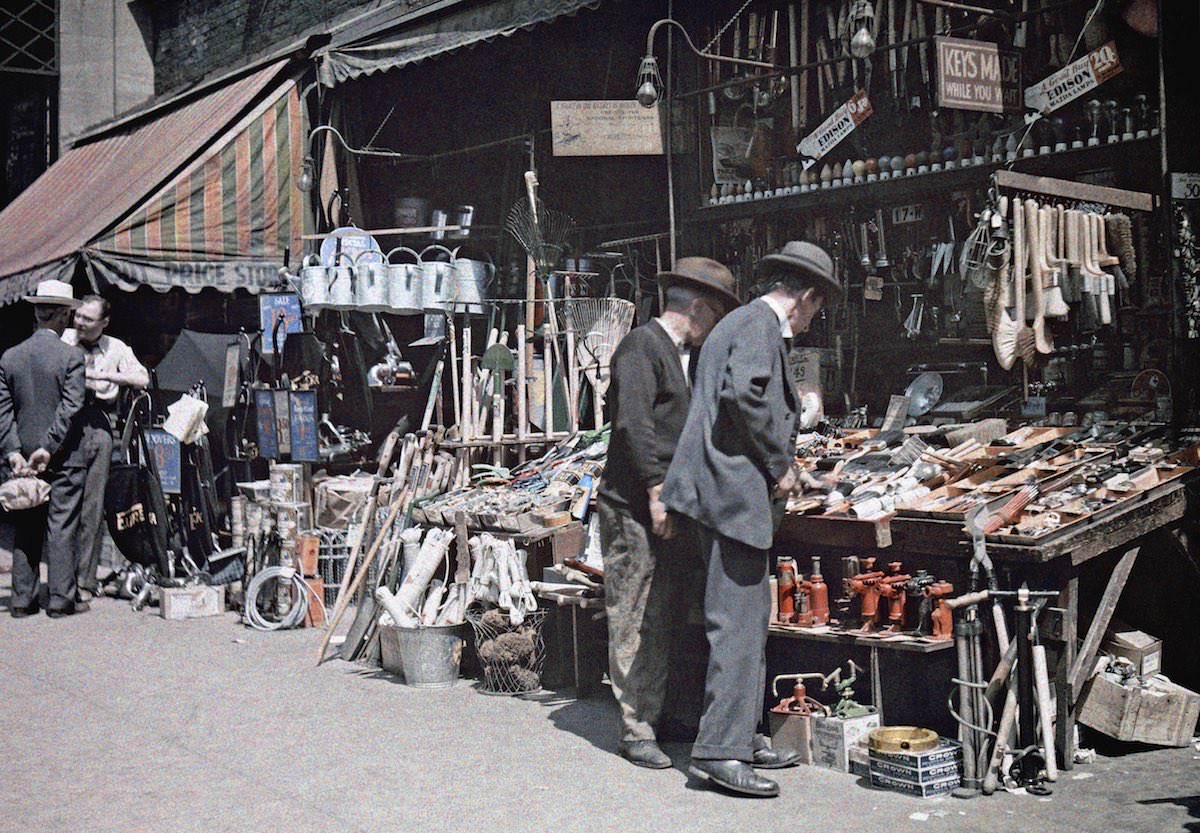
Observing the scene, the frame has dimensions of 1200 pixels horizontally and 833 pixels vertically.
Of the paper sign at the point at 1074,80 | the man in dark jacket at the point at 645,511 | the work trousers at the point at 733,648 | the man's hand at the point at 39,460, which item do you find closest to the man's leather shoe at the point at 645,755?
the man in dark jacket at the point at 645,511

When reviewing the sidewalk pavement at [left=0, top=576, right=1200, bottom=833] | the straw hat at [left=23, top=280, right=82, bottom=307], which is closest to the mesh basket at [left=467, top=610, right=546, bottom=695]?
the sidewalk pavement at [left=0, top=576, right=1200, bottom=833]

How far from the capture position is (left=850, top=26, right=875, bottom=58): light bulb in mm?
7543

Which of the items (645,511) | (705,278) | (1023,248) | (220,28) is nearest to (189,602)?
(645,511)

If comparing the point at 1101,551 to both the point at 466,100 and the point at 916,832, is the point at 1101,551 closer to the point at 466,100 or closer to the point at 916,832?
the point at 916,832

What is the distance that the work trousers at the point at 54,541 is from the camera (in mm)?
10211

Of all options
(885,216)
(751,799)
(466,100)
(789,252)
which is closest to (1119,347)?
(885,216)

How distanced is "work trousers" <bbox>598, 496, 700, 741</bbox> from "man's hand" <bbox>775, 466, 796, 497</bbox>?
21.6 inches

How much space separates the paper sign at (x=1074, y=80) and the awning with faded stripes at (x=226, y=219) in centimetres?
645

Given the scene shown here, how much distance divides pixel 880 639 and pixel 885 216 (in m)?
4.00

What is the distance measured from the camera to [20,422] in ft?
33.8

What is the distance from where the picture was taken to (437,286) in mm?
10688

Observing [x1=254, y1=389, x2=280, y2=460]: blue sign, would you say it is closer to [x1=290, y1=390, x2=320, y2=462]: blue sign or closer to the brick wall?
[x1=290, y1=390, x2=320, y2=462]: blue sign

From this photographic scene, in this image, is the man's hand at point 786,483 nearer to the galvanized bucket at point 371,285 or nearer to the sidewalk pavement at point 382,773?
the sidewalk pavement at point 382,773

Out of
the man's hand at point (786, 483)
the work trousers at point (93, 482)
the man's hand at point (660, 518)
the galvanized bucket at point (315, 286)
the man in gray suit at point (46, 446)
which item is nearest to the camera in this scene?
the man's hand at point (786, 483)
